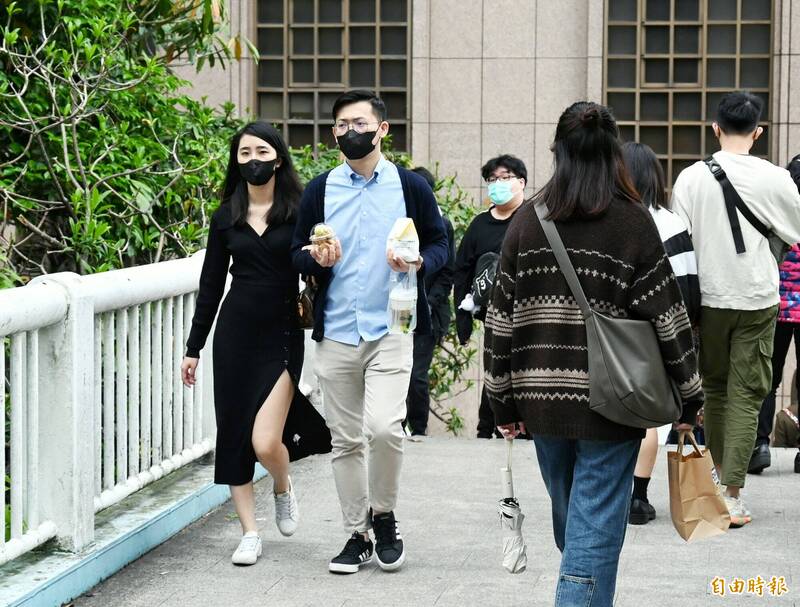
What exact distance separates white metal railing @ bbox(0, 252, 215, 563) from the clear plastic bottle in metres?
1.19

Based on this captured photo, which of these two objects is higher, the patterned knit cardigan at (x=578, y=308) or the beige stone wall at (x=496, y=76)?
the beige stone wall at (x=496, y=76)

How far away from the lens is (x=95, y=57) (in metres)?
7.49

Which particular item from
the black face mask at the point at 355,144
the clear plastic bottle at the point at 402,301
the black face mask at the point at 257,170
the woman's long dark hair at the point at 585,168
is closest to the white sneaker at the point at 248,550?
the clear plastic bottle at the point at 402,301

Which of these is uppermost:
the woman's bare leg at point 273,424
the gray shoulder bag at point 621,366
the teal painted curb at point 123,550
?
the gray shoulder bag at point 621,366

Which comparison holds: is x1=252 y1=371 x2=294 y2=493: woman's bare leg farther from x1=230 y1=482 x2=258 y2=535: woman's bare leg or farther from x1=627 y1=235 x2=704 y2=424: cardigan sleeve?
x1=627 y1=235 x2=704 y2=424: cardigan sleeve

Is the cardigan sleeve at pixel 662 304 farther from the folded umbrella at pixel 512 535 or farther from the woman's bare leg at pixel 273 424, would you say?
the woman's bare leg at pixel 273 424

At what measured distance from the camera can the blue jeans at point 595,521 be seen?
165 inches

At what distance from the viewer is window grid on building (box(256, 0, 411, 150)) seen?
13875 millimetres

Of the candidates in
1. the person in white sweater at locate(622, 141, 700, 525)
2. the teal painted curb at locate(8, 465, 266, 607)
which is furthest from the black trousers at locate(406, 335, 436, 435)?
the person in white sweater at locate(622, 141, 700, 525)

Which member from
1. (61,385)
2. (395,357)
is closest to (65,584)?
(61,385)

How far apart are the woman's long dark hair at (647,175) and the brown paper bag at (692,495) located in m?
1.87

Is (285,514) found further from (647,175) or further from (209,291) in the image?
(647,175)

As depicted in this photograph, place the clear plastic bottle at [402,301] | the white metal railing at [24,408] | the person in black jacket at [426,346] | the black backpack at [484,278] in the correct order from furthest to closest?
the person in black jacket at [426,346], the black backpack at [484,278], the clear plastic bottle at [402,301], the white metal railing at [24,408]

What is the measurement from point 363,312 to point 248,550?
3.78 feet
